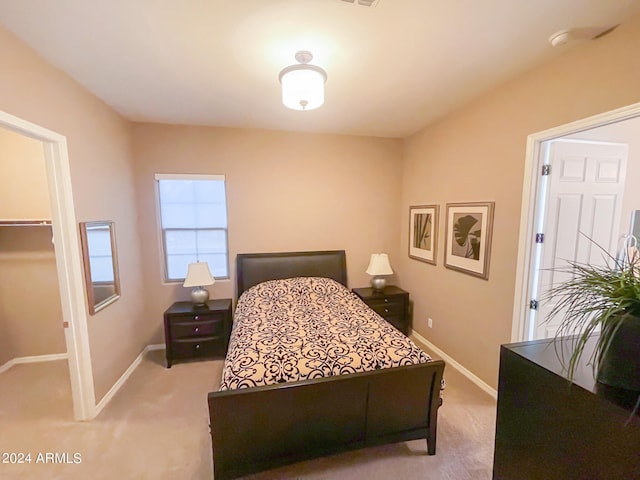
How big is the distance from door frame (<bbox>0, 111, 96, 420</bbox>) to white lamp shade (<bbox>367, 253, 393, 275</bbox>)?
2.91 meters

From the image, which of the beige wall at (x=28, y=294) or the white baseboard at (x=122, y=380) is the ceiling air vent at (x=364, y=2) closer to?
the white baseboard at (x=122, y=380)

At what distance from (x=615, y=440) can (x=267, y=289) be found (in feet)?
9.41

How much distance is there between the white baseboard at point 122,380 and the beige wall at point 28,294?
0.86m

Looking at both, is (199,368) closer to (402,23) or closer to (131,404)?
(131,404)

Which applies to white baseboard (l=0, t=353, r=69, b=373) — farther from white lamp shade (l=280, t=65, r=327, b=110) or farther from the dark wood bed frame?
white lamp shade (l=280, t=65, r=327, b=110)

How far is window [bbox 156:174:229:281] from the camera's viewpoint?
3.45 m

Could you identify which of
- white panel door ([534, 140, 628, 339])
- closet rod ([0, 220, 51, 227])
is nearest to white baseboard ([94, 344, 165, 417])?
closet rod ([0, 220, 51, 227])

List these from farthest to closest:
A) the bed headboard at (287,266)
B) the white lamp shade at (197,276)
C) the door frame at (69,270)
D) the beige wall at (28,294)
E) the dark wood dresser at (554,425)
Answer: the bed headboard at (287,266)
the white lamp shade at (197,276)
the beige wall at (28,294)
the door frame at (69,270)
the dark wood dresser at (554,425)

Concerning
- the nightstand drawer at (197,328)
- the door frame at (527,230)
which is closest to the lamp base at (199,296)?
the nightstand drawer at (197,328)

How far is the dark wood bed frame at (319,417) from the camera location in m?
1.65

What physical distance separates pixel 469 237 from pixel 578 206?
2.72ft

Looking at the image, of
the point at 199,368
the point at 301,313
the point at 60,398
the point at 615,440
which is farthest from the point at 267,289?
the point at 615,440

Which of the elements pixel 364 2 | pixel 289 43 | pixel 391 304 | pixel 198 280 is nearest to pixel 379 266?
pixel 391 304

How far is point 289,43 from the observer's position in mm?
1779
